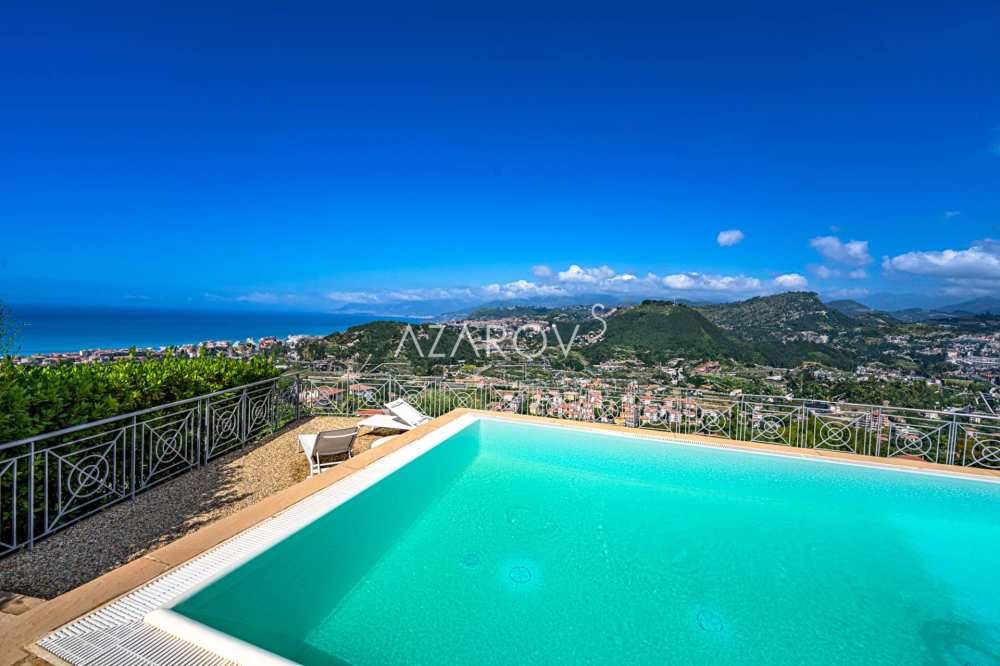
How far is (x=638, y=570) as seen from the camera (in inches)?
167

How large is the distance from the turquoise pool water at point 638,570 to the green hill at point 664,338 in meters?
10.9

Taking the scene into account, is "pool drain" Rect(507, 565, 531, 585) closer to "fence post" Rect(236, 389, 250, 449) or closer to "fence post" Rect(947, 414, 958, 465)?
"fence post" Rect(236, 389, 250, 449)

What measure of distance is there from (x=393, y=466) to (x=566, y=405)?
181 inches

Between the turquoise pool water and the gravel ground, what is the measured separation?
158 centimetres

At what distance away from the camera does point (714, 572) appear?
423 cm

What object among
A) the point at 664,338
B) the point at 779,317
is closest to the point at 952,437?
the point at 664,338

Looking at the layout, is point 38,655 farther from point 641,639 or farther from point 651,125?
point 651,125

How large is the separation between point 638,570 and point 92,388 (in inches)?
228

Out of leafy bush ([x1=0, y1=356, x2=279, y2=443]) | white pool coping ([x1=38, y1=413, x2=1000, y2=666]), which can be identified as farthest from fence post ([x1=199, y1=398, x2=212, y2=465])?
white pool coping ([x1=38, y1=413, x2=1000, y2=666])

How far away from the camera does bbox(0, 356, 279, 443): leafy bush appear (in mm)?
3748

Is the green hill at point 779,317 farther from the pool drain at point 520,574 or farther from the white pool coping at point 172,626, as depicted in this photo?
the white pool coping at point 172,626

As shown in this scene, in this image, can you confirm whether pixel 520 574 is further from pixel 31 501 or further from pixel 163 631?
pixel 31 501

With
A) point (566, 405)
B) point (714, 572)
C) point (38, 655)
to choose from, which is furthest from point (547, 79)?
point (38, 655)

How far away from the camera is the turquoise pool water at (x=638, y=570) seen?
10.5 ft
